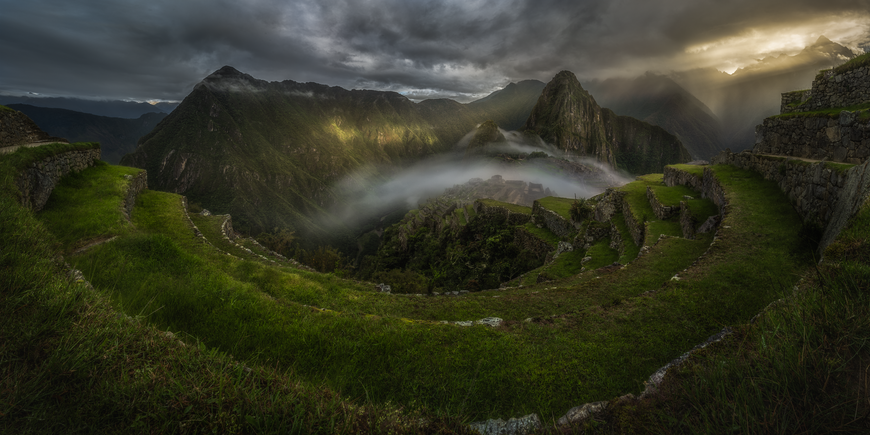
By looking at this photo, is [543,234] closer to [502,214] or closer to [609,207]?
[609,207]

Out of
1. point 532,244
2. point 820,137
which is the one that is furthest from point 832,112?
point 532,244

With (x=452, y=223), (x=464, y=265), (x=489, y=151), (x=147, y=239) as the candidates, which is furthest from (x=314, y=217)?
(x=147, y=239)

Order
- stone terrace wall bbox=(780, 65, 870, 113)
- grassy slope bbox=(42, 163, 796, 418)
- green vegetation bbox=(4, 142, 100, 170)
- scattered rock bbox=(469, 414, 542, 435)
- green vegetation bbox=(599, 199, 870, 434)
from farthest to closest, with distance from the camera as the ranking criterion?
stone terrace wall bbox=(780, 65, 870, 113), green vegetation bbox=(4, 142, 100, 170), grassy slope bbox=(42, 163, 796, 418), scattered rock bbox=(469, 414, 542, 435), green vegetation bbox=(599, 199, 870, 434)

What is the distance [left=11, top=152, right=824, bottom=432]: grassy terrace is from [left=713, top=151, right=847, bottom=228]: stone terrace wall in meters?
0.74

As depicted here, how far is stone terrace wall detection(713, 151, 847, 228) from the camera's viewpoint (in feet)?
25.5

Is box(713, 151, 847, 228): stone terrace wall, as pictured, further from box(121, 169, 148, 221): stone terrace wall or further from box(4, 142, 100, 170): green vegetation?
box(121, 169, 148, 221): stone terrace wall

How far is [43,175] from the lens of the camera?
1079cm

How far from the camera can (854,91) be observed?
10312 millimetres

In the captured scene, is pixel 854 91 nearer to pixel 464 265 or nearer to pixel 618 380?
pixel 618 380

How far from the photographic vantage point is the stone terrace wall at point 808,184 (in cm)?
777

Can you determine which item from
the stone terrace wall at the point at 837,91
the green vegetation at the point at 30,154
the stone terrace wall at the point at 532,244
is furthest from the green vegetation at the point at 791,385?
the stone terrace wall at the point at 532,244

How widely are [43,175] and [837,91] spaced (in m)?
28.4

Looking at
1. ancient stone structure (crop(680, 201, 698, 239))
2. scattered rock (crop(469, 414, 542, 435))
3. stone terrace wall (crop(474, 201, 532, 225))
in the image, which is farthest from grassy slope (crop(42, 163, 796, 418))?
stone terrace wall (crop(474, 201, 532, 225))

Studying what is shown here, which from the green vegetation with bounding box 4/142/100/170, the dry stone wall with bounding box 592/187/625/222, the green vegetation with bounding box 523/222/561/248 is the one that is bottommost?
the green vegetation with bounding box 523/222/561/248
